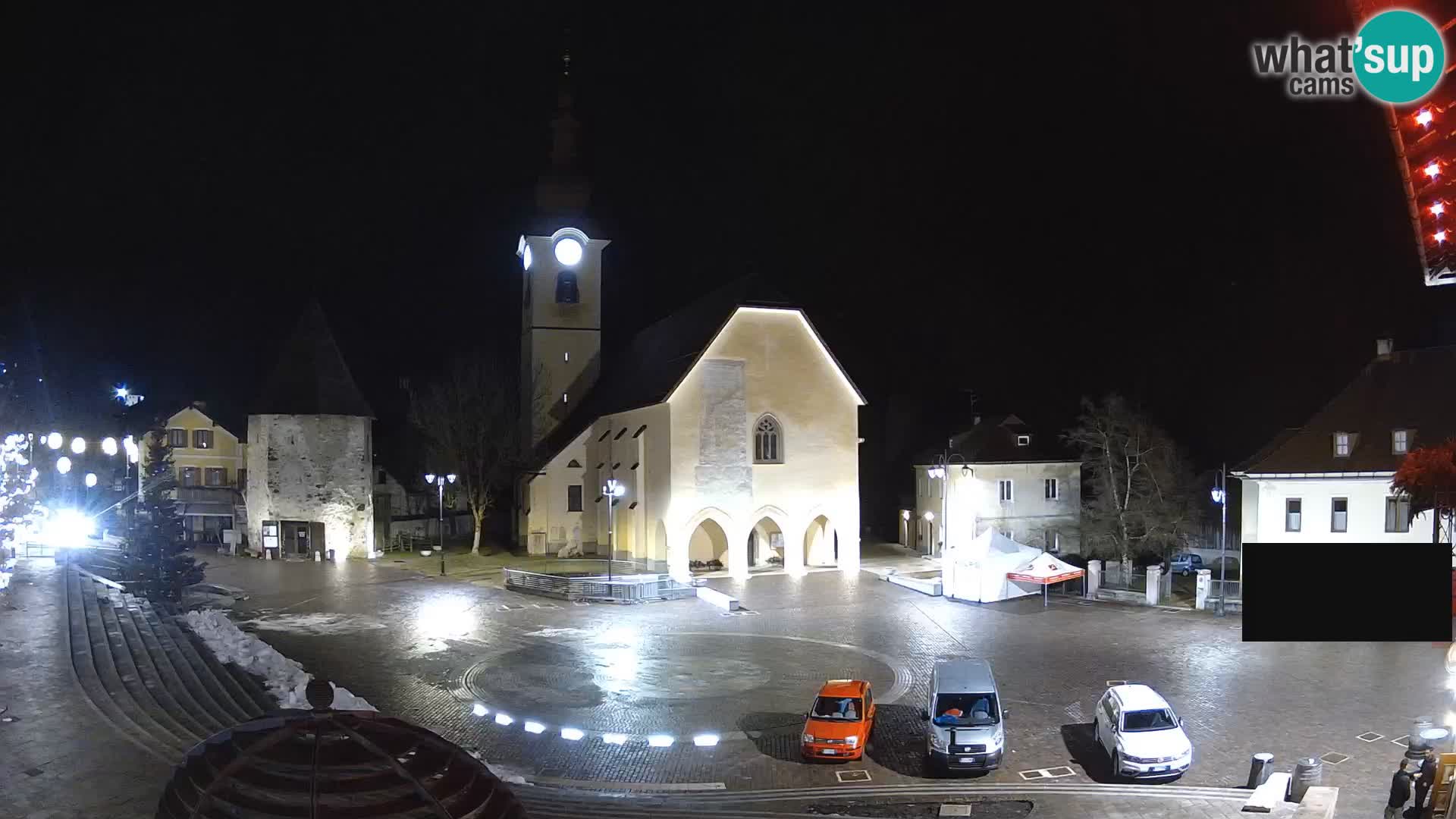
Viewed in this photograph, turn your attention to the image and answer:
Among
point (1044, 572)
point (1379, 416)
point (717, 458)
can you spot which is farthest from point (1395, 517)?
point (717, 458)

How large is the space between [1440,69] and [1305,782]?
951 cm

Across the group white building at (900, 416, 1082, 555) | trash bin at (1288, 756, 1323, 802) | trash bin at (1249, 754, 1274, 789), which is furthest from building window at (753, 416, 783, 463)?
trash bin at (1288, 756, 1323, 802)

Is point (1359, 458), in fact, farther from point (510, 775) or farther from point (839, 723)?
point (510, 775)

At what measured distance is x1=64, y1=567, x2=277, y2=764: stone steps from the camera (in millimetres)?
12945

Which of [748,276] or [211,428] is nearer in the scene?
[748,276]

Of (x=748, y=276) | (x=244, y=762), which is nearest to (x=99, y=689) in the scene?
(x=244, y=762)

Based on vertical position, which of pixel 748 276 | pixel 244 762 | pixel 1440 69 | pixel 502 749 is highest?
pixel 748 276

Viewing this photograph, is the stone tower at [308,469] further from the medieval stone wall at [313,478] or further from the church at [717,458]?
the church at [717,458]

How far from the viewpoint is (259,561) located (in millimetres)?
41594

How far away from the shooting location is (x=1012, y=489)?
43.7 metres

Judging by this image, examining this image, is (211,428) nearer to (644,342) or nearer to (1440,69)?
(644,342)

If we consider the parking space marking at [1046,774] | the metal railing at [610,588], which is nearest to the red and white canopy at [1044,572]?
the metal railing at [610,588]

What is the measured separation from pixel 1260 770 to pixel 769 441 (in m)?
27.1
